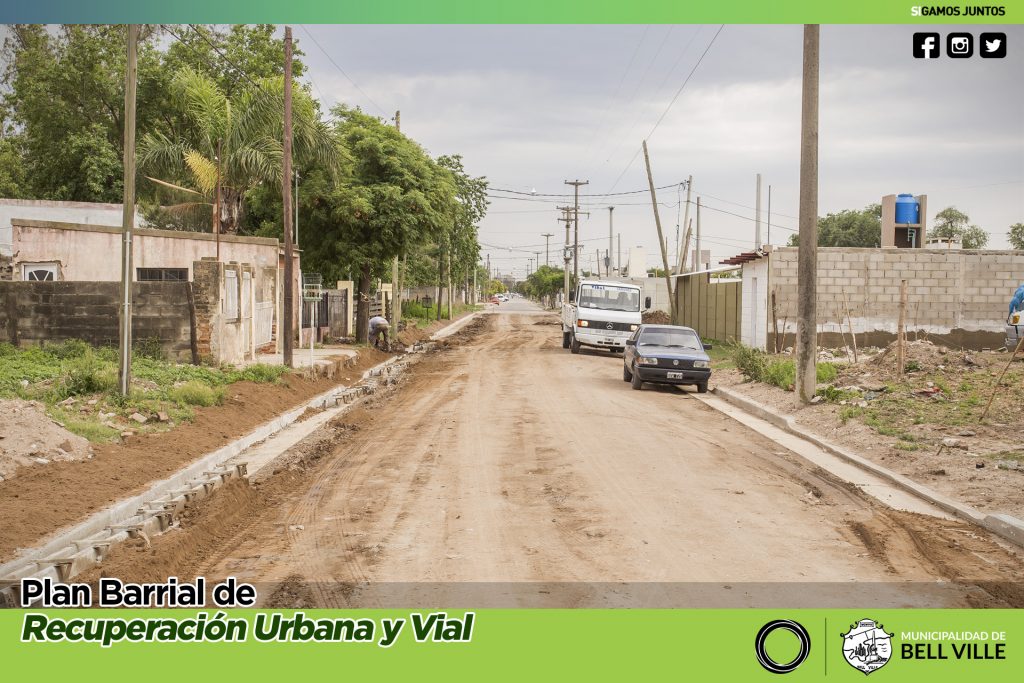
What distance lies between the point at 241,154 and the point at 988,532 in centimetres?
2352

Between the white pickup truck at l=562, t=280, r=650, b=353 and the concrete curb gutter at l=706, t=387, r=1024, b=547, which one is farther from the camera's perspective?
the white pickup truck at l=562, t=280, r=650, b=353

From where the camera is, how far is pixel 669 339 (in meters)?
23.2

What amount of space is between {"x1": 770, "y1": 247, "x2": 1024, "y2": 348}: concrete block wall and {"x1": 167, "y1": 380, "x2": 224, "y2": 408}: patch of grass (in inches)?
802

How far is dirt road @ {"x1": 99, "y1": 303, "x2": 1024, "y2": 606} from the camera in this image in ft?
21.6

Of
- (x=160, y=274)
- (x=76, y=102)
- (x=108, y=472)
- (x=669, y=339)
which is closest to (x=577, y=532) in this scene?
(x=108, y=472)

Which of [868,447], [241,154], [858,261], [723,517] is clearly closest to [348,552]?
[723,517]

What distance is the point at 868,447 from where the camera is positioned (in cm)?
1327

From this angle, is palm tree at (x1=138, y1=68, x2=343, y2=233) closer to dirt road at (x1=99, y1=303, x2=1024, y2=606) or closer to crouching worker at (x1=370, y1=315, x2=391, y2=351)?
crouching worker at (x1=370, y1=315, x2=391, y2=351)

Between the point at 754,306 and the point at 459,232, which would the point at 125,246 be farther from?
the point at 459,232

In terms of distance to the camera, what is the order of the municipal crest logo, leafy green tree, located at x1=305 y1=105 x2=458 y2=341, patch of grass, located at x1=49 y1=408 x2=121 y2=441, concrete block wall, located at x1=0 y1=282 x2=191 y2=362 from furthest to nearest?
leafy green tree, located at x1=305 y1=105 x2=458 y2=341, concrete block wall, located at x1=0 y1=282 x2=191 y2=362, patch of grass, located at x1=49 y1=408 x2=121 y2=441, the municipal crest logo

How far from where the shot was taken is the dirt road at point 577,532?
658 centimetres

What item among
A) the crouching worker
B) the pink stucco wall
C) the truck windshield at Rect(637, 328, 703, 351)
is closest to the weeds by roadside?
the pink stucco wall

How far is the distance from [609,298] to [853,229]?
5692 centimetres

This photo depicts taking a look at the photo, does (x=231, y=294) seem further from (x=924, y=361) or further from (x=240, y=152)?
(x=924, y=361)
